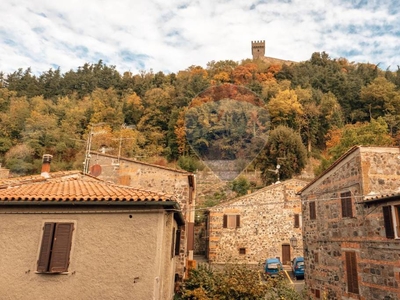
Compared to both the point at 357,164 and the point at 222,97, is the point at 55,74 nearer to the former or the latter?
the point at 222,97

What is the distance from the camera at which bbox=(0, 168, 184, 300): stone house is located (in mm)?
6316

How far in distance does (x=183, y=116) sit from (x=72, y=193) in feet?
114

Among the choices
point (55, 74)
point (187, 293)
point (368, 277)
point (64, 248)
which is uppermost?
point (55, 74)

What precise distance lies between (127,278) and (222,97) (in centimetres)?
1906

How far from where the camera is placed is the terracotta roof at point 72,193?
655 centimetres

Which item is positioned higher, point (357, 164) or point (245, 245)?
point (357, 164)

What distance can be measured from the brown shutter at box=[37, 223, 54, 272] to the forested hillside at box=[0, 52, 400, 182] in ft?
80.9

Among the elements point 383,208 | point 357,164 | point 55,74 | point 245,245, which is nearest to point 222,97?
point 245,245

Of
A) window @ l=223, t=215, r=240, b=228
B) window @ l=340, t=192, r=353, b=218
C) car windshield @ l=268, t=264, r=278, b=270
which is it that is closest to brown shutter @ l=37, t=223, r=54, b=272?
window @ l=340, t=192, r=353, b=218

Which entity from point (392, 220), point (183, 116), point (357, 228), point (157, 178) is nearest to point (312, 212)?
point (357, 228)

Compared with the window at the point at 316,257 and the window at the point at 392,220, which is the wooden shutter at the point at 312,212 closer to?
the window at the point at 316,257

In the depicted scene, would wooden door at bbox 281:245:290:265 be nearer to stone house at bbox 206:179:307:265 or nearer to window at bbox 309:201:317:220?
stone house at bbox 206:179:307:265

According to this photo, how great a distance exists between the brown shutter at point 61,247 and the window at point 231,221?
659 inches

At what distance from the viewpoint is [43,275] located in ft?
21.0
